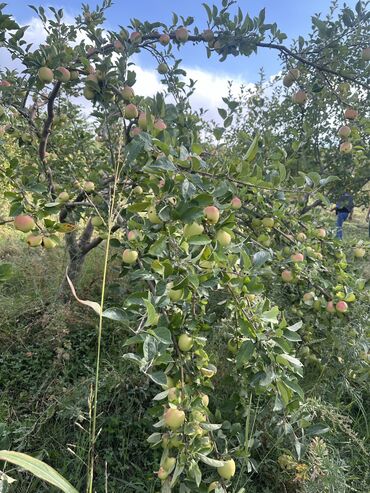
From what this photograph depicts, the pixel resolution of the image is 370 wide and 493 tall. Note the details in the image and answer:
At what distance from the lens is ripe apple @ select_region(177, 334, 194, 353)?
117 centimetres

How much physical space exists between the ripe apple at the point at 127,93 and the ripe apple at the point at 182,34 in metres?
0.56

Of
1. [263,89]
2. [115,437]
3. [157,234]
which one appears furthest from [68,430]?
[263,89]

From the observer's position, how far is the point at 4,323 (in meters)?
2.45

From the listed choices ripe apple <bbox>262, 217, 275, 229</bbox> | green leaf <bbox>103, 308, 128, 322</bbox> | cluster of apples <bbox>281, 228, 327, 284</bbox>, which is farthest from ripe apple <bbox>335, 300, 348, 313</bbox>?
green leaf <bbox>103, 308, 128, 322</bbox>

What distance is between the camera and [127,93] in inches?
74.2

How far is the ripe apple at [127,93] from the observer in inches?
74.2

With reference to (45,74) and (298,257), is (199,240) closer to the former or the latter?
(298,257)

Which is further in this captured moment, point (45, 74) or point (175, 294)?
point (45, 74)

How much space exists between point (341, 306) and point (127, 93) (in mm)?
1298

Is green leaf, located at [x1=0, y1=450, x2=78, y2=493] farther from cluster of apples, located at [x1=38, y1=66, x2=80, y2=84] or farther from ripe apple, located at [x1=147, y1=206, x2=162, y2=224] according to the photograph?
cluster of apples, located at [x1=38, y1=66, x2=80, y2=84]

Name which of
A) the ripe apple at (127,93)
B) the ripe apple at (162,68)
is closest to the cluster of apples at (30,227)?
the ripe apple at (127,93)

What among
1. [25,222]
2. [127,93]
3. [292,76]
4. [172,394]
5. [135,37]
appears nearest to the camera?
[172,394]

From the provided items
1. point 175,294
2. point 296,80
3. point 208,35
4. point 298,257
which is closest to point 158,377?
point 175,294

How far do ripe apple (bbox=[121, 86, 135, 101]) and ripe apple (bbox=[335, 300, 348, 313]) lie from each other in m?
1.28
